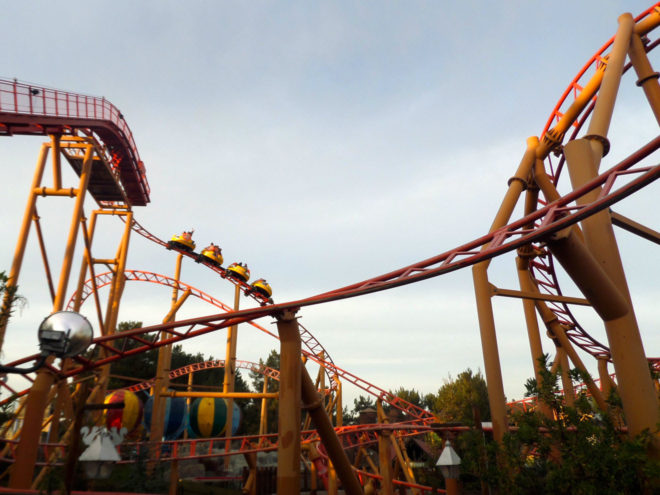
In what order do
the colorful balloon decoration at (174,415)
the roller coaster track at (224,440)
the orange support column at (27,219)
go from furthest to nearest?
the colorful balloon decoration at (174,415), the orange support column at (27,219), the roller coaster track at (224,440)

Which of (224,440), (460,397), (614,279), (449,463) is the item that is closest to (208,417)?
(224,440)

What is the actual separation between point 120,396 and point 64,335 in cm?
1058

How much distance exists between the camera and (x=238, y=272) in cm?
1889

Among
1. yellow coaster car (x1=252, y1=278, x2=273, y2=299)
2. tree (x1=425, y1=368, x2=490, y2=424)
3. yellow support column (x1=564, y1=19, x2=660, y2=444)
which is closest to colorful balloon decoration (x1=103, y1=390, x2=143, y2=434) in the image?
yellow coaster car (x1=252, y1=278, x2=273, y2=299)

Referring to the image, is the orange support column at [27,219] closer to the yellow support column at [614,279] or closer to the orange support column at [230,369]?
the orange support column at [230,369]

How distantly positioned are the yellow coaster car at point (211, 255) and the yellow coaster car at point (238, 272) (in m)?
0.50

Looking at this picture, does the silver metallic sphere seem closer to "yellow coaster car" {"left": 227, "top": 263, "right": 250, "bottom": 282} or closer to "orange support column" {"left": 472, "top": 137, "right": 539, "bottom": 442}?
"orange support column" {"left": 472, "top": 137, "right": 539, "bottom": 442}

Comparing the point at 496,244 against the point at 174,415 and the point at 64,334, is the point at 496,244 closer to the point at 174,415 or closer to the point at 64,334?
the point at 64,334

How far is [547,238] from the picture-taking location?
471cm

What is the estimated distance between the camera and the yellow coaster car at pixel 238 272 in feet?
61.9

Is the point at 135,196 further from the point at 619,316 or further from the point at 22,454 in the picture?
the point at 619,316

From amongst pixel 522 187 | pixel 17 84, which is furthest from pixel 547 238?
pixel 17 84

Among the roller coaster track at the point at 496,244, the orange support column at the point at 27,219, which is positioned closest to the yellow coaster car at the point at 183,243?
the orange support column at the point at 27,219

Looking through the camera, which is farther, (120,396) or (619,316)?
(120,396)
